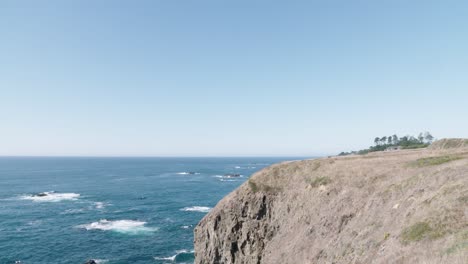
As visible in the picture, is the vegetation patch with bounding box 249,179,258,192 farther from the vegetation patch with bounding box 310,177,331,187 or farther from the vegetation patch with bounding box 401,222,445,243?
Result: the vegetation patch with bounding box 401,222,445,243

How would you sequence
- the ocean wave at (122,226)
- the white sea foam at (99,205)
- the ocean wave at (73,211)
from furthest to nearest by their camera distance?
the white sea foam at (99,205), the ocean wave at (73,211), the ocean wave at (122,226)

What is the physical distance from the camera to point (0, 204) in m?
107

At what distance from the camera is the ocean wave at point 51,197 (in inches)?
4577

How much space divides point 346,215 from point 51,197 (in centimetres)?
12237

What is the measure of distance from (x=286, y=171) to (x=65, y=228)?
203 feet

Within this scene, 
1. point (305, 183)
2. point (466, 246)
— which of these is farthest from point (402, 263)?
point (305, 183)

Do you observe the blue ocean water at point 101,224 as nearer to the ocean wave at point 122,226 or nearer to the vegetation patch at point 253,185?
the ocean wave at point 122,226

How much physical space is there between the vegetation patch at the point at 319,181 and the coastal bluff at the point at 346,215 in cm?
22

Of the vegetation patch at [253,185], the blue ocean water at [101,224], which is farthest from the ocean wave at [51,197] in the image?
the vegetation patch at [253,185]

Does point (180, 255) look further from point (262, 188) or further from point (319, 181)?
point (319, 181)

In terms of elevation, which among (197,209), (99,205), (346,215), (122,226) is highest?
(346,215)

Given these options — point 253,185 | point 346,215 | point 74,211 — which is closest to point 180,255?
point 253,185

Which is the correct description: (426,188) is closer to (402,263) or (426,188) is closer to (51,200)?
(402,263)

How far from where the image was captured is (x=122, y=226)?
3238 inches
